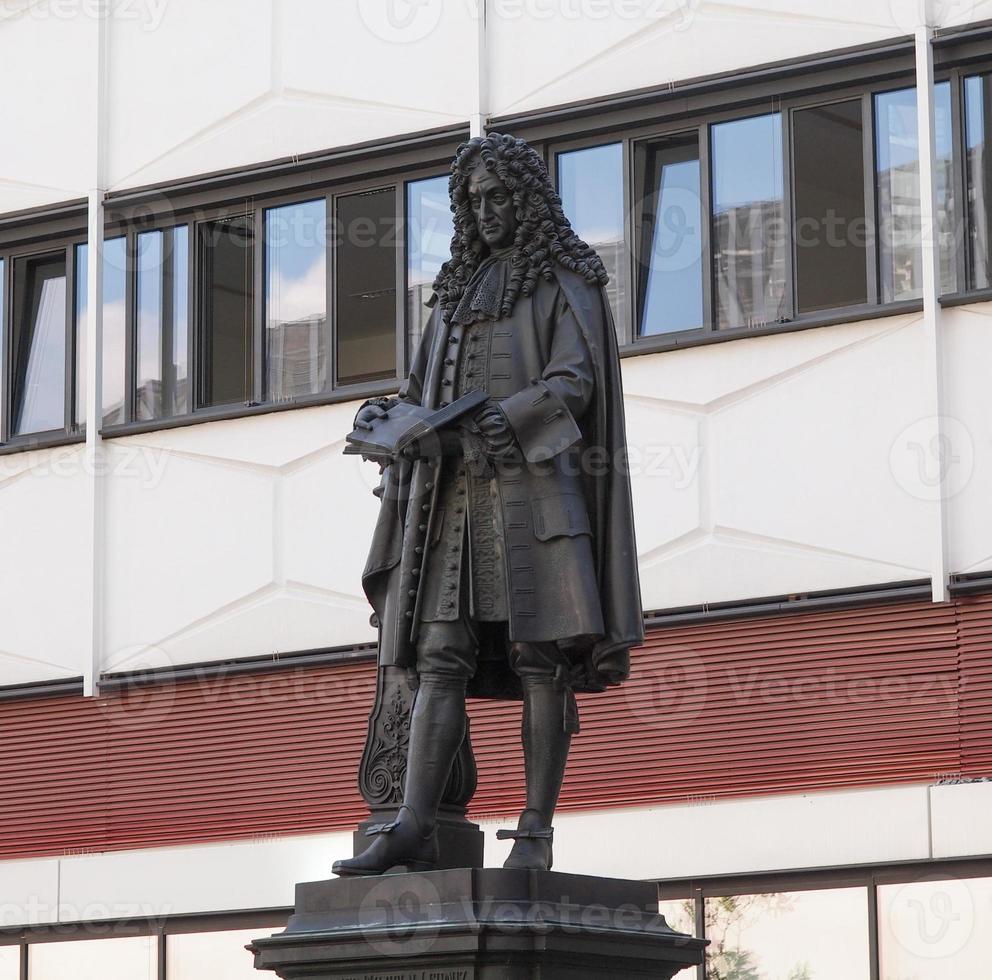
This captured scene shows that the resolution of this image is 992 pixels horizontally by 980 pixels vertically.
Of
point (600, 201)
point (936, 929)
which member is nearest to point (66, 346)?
point (600, 201)

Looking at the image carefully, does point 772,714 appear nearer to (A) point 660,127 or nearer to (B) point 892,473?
(B) point 892,473

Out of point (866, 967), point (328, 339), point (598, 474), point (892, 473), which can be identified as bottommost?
point (866, 967)

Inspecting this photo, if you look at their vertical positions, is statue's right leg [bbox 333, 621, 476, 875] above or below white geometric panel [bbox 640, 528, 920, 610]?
below

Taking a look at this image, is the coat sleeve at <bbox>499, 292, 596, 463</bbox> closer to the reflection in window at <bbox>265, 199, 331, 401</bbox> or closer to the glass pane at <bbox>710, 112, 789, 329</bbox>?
the glass pane at <bbox>710, 112, 789, 329</bbox>

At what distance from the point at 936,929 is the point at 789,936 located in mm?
999

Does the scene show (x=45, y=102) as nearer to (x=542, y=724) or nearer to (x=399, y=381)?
(x=399, y=381)

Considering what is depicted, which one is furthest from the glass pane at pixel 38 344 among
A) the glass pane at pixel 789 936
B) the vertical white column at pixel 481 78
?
the glass pane at pixel 789 936

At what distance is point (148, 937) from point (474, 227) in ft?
33.7

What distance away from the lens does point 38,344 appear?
20125mm

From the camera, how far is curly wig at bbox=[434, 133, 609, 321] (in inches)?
355

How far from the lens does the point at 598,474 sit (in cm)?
881

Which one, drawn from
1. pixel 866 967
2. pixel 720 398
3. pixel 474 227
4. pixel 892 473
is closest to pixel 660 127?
pixel 720 398

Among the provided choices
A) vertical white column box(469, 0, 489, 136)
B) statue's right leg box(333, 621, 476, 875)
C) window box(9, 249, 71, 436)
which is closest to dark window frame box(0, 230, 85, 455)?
window box(9, 249, 71, 436)

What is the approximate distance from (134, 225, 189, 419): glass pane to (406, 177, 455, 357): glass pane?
2.03 m
